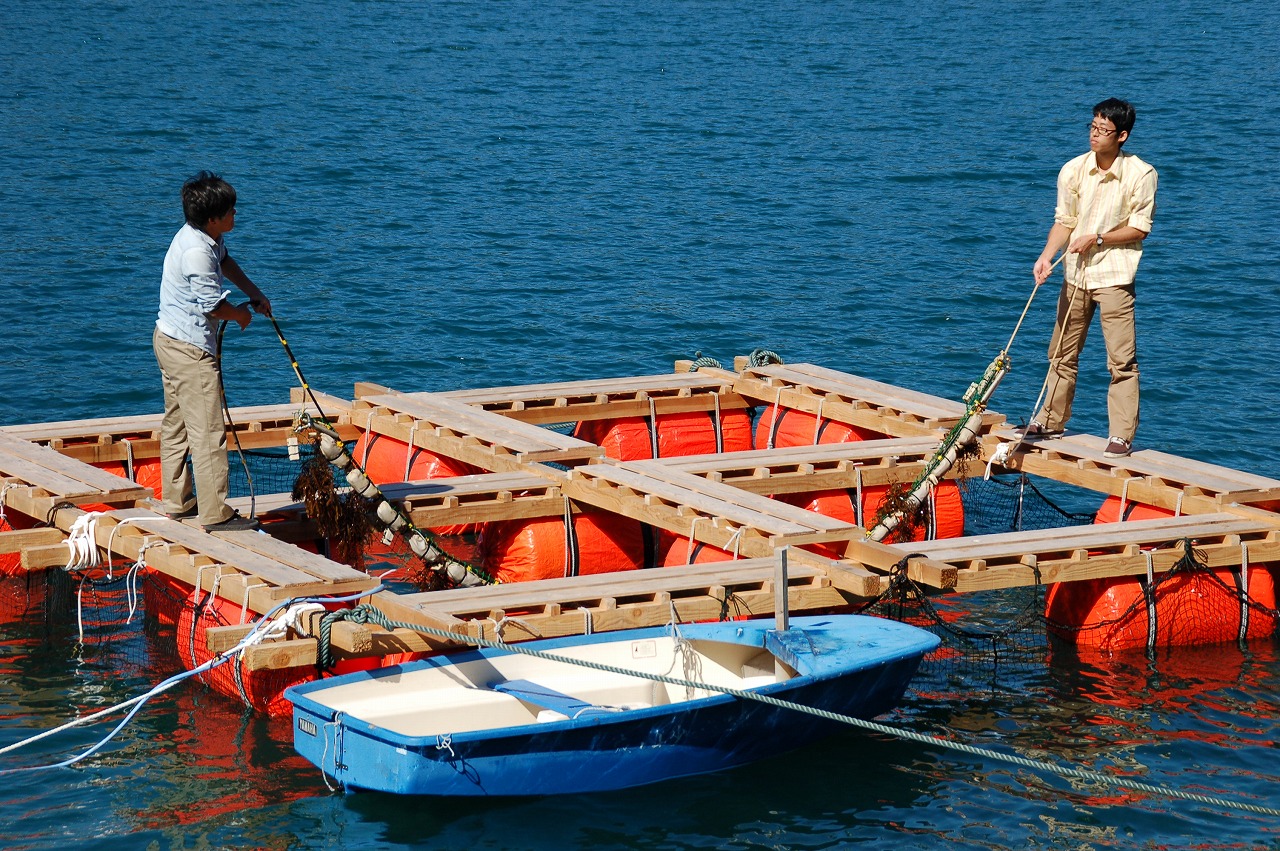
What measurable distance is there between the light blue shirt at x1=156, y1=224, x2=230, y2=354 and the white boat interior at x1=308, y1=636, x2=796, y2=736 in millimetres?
2557

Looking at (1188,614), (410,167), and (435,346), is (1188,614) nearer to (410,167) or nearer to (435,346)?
(435,346)

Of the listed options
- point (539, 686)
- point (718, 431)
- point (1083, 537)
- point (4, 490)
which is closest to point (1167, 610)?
point (1083, 537)

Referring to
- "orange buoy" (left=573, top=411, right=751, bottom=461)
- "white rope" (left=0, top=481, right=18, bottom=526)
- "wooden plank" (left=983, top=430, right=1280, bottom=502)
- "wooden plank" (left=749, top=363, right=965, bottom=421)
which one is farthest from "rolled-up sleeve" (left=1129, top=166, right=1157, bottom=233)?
"white rope" (left=0, top=481, right=18, bottom=526)

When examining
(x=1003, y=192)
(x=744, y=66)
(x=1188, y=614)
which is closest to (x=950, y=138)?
(x=1003, y=192)

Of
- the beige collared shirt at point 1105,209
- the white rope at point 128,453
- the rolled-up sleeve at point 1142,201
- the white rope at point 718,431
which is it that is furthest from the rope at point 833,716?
the white rope at point 718,431

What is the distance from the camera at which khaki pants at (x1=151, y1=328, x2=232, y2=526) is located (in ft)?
36.0

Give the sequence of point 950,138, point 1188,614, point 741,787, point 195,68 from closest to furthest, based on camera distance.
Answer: point 741,787 < point 1188,614 < point 950,138 < point 195,68

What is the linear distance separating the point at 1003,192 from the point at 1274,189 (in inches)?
180

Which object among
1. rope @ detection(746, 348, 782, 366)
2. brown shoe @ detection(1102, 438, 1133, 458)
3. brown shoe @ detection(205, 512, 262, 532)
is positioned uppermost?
rope @ detection(746, 348, 782, 366)

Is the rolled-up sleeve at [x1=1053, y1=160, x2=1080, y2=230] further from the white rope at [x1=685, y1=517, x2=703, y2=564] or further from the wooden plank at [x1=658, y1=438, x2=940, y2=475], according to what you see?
the white rope at [x1=685, y1=517, x2=703, y2=564]

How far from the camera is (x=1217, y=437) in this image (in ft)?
60.5

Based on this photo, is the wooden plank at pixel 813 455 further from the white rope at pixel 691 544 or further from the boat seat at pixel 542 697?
the boat seat at pixel 542 697

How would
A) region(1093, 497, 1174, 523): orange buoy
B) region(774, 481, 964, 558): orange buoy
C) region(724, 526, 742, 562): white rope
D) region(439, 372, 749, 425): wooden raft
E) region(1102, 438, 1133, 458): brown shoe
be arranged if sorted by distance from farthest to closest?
region(439, 372, 749, 425): wooden raft < region(774, 481, 964, 558): orange buoy < region(1102, 438, 1133, 458): brown shoe < region(1093, 497, 1174, 523): orange buoy < region(724, 526, 742, 562): white rope

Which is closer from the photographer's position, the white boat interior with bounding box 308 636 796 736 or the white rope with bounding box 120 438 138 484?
the white boat interior with bounding box 308 636 796 736
